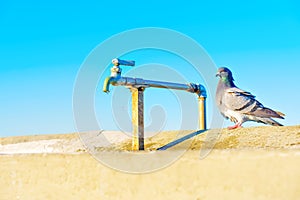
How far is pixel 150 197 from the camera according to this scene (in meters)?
4.45

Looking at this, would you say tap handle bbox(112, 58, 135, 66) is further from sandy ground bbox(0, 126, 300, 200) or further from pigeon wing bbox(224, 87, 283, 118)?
pigeon wing bbox(224, 87, 283, 118)

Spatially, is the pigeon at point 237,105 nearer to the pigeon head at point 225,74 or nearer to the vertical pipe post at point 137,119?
the pigeon head at point 225,74

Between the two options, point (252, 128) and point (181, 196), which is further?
point (252, 128)

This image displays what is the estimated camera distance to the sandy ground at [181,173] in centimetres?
381

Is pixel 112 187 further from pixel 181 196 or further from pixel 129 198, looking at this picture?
pixel 181 196

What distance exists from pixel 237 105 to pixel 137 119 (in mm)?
1577

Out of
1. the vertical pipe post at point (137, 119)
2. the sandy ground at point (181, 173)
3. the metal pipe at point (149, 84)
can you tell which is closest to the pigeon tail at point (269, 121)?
the sandy ground at point (181, 173)

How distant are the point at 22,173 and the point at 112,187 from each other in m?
1.77

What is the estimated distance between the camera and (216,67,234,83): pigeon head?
6.03m

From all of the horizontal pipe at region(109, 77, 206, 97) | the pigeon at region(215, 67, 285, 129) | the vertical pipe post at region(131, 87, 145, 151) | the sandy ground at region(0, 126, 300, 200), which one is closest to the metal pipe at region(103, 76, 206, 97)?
the horizontal pipe at region(109, 77, 206, 97)

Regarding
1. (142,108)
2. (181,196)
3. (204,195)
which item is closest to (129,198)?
(181,196)

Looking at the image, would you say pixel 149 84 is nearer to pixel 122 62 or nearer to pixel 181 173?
pixel 122 62

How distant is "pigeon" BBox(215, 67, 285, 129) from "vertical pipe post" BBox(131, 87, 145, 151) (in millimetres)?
1242

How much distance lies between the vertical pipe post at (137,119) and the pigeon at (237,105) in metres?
1.24
